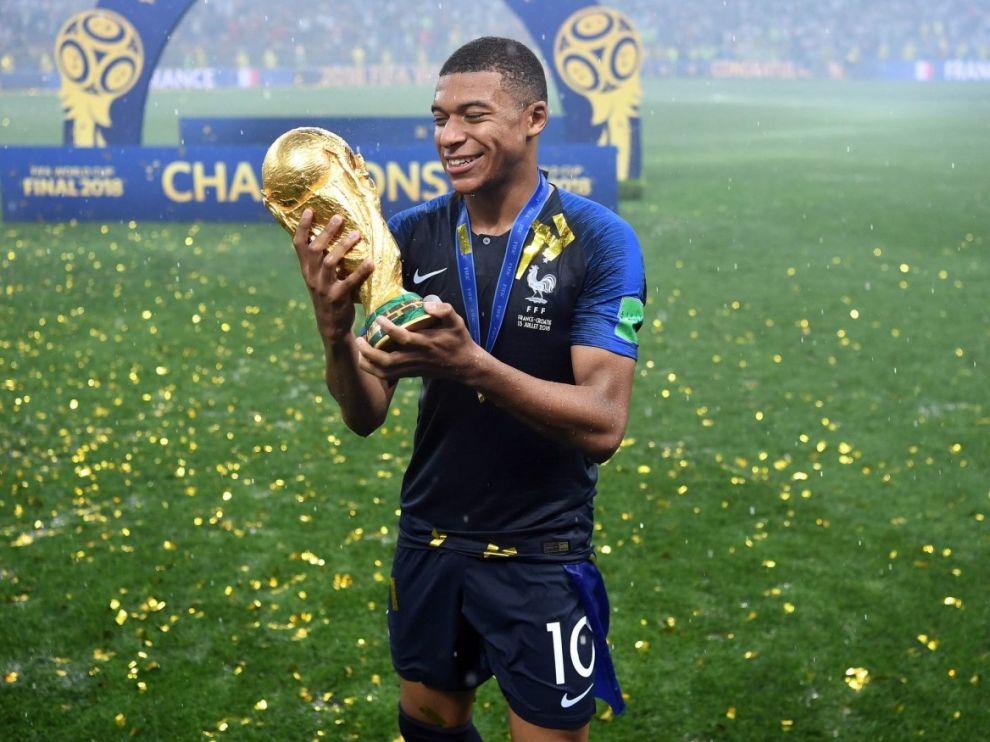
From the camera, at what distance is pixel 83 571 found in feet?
21.5

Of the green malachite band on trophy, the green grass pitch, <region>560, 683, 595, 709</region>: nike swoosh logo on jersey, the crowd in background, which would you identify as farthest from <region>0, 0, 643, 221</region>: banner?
the crowd in background

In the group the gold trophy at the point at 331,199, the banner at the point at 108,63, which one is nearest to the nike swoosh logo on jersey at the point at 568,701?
the gold trophy at the point at 331,199

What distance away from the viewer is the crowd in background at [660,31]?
77875 mm

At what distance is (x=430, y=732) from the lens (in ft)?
11.5

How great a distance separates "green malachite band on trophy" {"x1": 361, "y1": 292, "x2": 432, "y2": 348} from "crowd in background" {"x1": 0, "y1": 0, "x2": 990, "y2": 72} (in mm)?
75969

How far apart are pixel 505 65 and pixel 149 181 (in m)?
16.2

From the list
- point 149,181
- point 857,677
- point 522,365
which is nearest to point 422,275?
point 522,365

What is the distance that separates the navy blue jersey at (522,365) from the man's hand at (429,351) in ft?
1.55

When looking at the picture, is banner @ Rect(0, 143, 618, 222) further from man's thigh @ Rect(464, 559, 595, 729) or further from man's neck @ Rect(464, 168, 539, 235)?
man's thigh @ Rect(464, 559, 595, 729)

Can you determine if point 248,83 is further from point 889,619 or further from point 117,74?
point 889,619

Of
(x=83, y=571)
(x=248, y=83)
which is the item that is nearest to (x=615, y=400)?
(x=83, y=571)

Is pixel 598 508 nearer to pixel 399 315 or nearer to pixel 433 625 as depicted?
pixel 433 625

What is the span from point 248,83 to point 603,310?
71278 mm

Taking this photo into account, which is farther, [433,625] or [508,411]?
[433,625]
